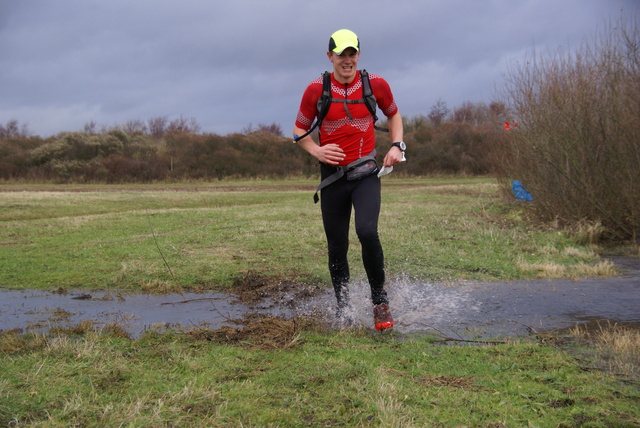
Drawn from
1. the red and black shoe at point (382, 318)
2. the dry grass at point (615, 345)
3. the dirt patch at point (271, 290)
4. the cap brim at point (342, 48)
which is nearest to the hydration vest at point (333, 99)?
the cap brim at point (342, 48)

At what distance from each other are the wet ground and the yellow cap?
2349 mm

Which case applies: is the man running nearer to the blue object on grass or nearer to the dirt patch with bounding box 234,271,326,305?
the dirt patch with bounding box 234,271,326,305

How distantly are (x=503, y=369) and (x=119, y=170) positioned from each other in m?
42.5

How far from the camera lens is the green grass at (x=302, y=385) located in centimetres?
335

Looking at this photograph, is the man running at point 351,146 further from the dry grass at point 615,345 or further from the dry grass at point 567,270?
the dry grass at point 567,270


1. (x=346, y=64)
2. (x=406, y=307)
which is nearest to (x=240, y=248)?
(x=406, y=307)

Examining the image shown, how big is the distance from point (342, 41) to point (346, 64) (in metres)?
0.19

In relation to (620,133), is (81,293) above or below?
below

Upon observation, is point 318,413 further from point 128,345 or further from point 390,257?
point 390,257

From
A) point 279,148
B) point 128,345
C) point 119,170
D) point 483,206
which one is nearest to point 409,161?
point 279,148

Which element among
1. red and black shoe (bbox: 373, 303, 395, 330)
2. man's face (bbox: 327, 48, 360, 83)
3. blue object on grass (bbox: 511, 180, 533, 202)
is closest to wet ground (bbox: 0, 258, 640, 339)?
red and black shoe (bbox: 373, 303, 395, 330)

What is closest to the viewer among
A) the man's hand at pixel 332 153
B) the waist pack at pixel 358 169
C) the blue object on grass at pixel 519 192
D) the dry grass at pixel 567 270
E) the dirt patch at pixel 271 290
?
the man's hand at pixel 332 153

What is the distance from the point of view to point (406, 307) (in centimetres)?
636

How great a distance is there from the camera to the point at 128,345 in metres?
4.80
